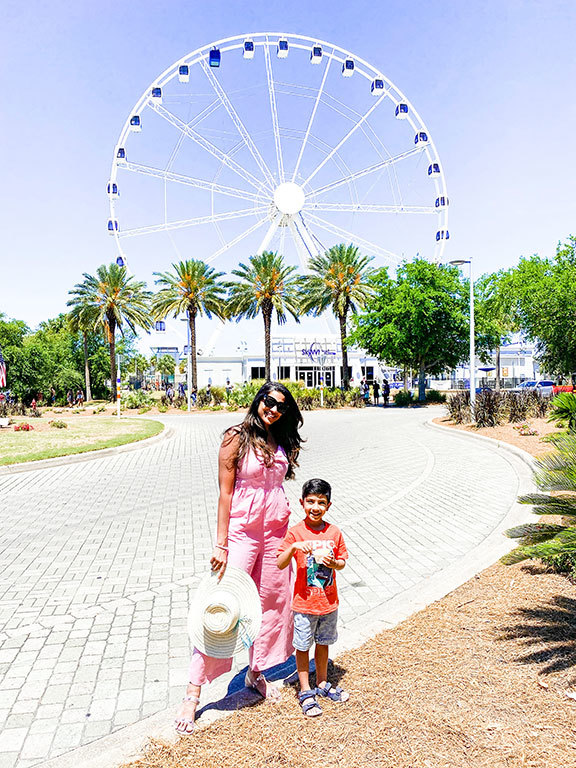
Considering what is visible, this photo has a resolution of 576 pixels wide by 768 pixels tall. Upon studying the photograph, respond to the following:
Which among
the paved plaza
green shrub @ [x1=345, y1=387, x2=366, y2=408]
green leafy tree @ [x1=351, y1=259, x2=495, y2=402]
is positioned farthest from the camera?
green shrub @ [x1=345, y1=387, x2=366, y2=408]

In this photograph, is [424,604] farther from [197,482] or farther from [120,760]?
[197,482]

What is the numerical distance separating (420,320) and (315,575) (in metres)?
37.1

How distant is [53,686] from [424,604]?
265 cm

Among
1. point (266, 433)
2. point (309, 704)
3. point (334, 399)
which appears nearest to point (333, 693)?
point (309, 704)

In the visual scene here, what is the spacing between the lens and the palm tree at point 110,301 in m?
47.2

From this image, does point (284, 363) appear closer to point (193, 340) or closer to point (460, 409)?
point (193, 340)

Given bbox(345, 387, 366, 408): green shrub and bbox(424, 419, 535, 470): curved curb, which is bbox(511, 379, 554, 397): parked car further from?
bbox(345, 387, 366, 408): green shrub

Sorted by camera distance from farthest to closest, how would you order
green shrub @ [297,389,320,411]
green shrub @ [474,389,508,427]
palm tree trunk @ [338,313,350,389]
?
palm tree trunk @ [338,313,350,389]
green shrub @ [297,389,320,411]
green shrub @ [474,389,508,427]

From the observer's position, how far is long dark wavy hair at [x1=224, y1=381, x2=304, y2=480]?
10.7 feet

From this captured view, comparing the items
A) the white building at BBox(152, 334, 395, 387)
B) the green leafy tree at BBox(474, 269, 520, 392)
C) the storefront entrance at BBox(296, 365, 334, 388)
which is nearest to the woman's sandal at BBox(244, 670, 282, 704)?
the green leafy tree at BBox(474, 269, 520, 392)

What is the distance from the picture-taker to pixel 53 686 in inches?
142

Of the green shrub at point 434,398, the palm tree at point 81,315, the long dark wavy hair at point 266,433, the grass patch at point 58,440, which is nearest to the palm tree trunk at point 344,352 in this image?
the green shrub at point 434,398

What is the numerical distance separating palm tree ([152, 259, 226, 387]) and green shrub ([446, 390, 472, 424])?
23377 mm

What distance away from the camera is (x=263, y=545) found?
3.29 metres
